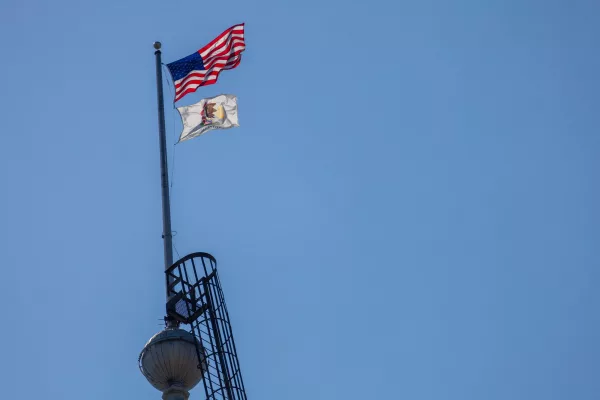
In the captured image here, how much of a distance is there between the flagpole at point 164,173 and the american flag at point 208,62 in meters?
2.05

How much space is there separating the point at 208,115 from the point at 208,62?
2.56 metres

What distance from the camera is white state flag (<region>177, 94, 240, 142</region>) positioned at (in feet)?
178

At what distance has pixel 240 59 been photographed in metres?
56.3

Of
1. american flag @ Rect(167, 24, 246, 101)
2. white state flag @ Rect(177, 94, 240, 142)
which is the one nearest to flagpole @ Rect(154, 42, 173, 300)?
american flag @ Rect(167, 24, 246, 101)

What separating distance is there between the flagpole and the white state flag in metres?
2.45

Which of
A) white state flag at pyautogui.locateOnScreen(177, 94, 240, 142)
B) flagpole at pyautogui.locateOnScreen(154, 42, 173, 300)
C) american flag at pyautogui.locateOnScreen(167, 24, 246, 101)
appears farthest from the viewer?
american flag at pyautogui.locateOnScreen(167, 24, 246, 101)

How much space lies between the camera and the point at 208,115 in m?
54.7

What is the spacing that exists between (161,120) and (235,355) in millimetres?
9457

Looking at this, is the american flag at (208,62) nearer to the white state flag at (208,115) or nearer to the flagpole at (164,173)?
the white state flag at (208,115)

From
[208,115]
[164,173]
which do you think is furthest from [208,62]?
[164,173]

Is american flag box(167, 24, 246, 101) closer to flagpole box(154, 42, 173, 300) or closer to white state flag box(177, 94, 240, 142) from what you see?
white state flag box(177, 94, 240, 142)

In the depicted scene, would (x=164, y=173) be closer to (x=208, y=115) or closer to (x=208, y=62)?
(x=208, y=115)

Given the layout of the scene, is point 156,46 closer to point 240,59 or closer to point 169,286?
point 240,59

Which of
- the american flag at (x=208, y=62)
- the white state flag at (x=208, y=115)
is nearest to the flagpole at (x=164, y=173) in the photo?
the american flag at (x=208, y=62)
